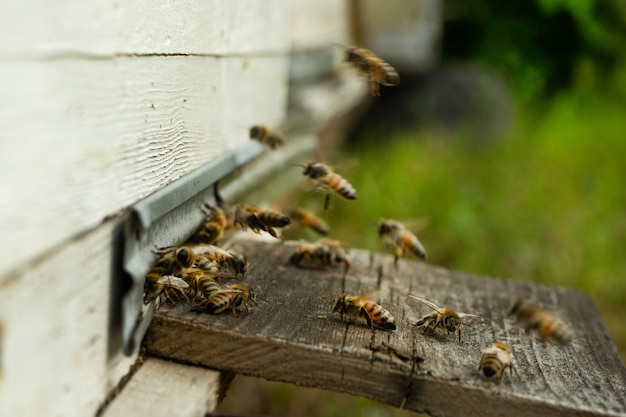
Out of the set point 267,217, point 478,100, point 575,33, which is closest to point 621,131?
point 478,100

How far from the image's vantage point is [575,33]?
547 cm

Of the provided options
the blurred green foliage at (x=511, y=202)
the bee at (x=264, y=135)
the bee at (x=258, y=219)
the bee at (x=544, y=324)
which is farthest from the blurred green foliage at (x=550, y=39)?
the bee at (x=544, y=324)

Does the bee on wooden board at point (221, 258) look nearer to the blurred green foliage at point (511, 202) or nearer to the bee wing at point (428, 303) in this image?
the bee wing at point (428, 303)

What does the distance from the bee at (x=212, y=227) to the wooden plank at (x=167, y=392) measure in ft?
1.54

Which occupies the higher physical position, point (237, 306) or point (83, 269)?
point (83, 269)

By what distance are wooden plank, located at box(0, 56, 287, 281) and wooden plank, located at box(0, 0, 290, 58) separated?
0.09 ft

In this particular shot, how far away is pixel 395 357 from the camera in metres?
1.62

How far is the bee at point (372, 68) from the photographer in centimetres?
310

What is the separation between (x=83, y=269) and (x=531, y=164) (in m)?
6.29

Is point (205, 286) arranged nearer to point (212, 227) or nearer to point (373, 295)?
point (212, 227)

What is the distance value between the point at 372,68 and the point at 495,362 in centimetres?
183

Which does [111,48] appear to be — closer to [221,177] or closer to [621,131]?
[221,177]

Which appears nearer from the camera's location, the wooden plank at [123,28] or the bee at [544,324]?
→ the wooden plank at [123,28]

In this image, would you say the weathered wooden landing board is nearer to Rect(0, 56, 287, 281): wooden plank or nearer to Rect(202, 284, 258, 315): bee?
Answer: Rect(202, 284, 258, 315): bee
